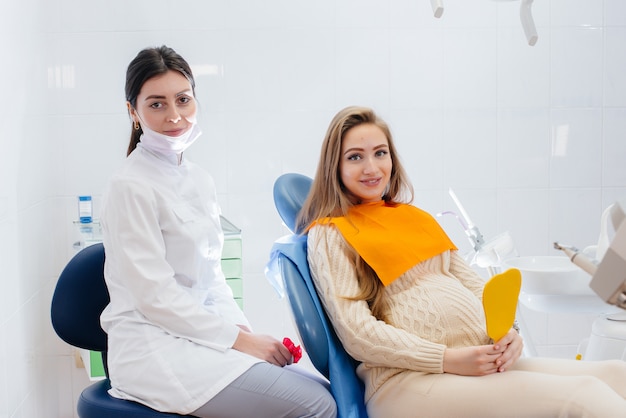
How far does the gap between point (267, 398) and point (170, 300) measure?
1.11ft

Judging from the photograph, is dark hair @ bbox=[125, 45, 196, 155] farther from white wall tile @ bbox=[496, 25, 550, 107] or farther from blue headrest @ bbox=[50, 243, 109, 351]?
white wall tile @ bbox=[496, 25, 550, 107]

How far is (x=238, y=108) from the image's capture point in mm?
3293

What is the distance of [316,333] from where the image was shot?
197 centimetres

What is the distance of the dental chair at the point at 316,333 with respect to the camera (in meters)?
1.96

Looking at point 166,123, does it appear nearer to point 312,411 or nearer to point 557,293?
point 312,411

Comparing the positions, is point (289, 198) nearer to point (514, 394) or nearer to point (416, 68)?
point (514, 394)

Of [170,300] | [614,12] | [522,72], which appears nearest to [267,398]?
[170,300]

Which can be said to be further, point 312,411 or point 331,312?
point 331,312

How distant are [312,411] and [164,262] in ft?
1.70

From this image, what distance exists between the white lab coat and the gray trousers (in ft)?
0.08

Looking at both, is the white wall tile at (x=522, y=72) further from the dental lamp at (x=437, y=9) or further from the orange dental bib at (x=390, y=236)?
the dental lamp at (x=437, y=9)

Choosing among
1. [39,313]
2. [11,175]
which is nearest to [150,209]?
[11,175]

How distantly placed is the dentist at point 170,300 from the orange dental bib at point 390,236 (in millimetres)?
349

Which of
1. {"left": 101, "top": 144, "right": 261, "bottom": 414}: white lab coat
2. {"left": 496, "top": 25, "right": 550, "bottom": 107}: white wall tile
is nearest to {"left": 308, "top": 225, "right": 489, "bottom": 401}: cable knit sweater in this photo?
{"left": 101, "top": 144, "right": 261, "bottom": 414}: white lab coat
